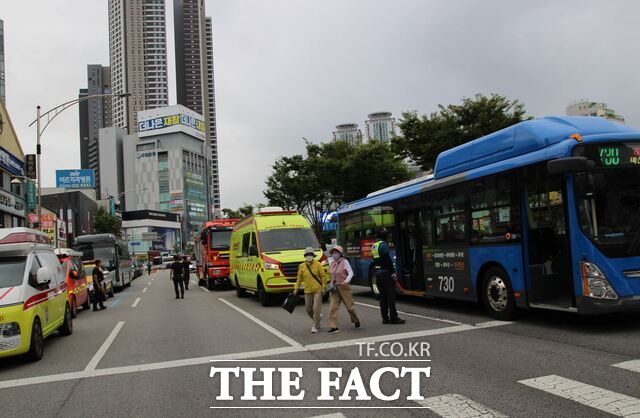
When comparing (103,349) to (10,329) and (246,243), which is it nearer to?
(10,329)

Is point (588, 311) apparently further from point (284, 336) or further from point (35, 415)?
point (35, 415)

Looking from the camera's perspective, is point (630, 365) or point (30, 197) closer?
point (630, 365)

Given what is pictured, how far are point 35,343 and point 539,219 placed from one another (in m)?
8.84

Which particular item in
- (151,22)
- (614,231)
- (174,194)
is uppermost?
(151,22)

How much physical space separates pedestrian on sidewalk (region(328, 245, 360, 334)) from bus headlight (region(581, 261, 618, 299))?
13.3ft

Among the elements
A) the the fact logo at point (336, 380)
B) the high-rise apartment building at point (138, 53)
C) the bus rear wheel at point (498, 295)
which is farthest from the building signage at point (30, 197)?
the high-rise apartment building at point (138, 53)

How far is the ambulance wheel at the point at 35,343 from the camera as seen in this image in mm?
8945

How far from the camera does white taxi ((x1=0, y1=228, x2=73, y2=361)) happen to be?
8438mm

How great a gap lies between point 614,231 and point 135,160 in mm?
150004

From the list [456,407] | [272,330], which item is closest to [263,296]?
[272,330]

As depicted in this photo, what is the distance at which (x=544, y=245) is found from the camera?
958cm

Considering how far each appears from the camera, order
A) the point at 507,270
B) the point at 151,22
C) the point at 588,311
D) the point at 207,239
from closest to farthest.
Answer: the point at 588,311 → the point at 507,270 → the point at 207,239 → the point at 151,22

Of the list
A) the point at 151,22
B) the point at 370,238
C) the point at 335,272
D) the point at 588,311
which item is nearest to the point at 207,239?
the point at 370,238

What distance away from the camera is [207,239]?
26.4 metres
